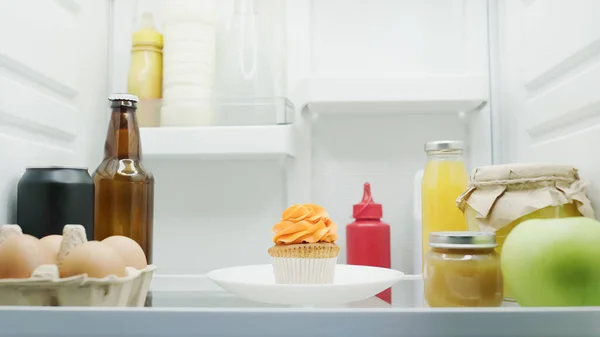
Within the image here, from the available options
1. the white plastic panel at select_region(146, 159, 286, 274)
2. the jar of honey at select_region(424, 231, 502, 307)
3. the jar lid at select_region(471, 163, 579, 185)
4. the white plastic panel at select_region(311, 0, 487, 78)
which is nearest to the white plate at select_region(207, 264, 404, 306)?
the jar of honey at select_region(424, 231, 502, 307)

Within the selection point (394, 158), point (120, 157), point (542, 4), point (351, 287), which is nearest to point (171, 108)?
point (120, 157)

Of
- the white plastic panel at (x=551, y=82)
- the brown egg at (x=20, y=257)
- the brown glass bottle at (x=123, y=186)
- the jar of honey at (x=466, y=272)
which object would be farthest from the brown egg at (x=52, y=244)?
the white plastic panel at (x=551, y=82)

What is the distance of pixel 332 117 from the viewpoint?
4.39ft

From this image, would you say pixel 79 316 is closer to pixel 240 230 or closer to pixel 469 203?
pixel 469 203

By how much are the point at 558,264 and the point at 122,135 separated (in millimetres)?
685

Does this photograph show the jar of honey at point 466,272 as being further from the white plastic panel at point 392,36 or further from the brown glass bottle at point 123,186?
the white plastic panel at point 392,36

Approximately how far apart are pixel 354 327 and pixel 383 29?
3.06 feet

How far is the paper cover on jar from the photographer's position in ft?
2.70

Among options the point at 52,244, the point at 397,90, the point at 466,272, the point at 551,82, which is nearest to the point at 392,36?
the point at 397,90

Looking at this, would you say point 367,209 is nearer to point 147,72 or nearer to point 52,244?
point 147,72

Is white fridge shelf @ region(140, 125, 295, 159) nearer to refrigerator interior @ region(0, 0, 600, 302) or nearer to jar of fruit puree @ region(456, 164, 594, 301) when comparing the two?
refrigerator interior @ region(0, 0, 600, 302)

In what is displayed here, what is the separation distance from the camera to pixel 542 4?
1.08 meters

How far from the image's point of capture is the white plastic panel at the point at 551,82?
2.84ft

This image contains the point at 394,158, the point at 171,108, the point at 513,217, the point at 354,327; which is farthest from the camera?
the point at 394,158
